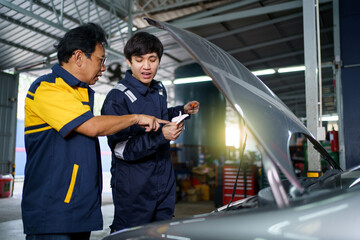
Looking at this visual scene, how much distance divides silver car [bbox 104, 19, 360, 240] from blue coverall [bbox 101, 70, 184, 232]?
1.35ft

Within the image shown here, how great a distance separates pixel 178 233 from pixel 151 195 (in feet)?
2.08

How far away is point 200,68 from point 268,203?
9.08m

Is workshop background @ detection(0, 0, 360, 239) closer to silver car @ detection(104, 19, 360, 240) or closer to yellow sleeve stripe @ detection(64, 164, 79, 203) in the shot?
yellow sleeve stripe @ detection(64, 164, 79, 203)

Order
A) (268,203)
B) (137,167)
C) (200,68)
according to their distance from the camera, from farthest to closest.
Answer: (200,68) < (137,167) < (268,203)

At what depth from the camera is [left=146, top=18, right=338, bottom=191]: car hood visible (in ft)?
2.47

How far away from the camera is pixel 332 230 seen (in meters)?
0.62

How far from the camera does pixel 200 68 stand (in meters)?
9.66

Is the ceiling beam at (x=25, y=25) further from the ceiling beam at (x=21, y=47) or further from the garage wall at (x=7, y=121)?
the garage wall at (x=7, y=121)

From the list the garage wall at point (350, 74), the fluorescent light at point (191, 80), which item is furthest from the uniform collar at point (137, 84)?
the fluorescent light at point (191, 80)

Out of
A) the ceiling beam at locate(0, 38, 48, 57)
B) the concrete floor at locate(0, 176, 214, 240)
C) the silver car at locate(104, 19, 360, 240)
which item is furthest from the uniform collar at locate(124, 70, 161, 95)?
the ceiling beam at locate(0, 38, 48, 57)

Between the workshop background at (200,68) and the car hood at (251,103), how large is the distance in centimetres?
251

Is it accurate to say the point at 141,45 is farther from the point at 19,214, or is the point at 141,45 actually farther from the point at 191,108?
the point at 19,214

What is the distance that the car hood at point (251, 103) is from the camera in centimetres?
75

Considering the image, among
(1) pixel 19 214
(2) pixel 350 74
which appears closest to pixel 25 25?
(1) pixel 19 214
